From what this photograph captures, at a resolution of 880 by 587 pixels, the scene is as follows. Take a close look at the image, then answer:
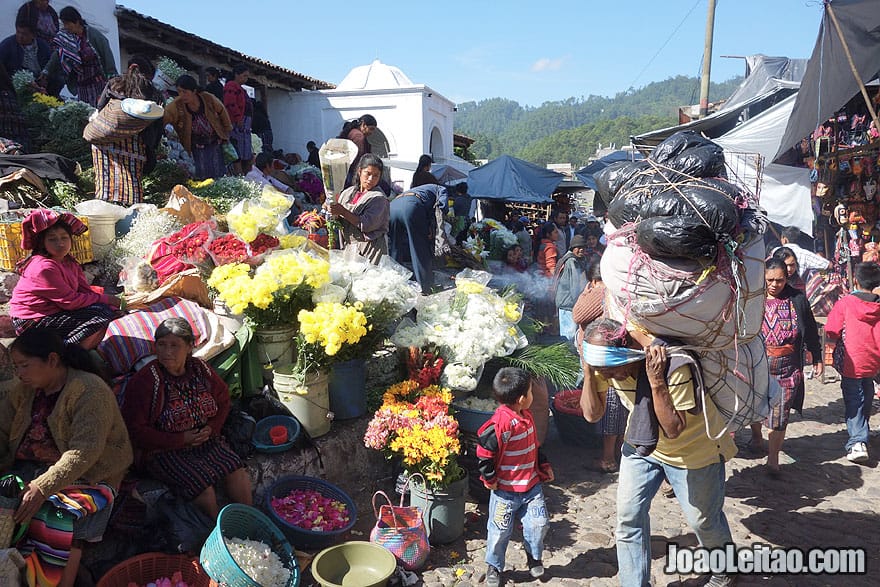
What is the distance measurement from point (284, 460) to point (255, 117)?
36.5 ft

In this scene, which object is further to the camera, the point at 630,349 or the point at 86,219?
the point at 86,219

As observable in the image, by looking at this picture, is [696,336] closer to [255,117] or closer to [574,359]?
[574,359]

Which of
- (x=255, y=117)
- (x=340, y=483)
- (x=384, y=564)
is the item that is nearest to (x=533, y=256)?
(x=255, y=117)

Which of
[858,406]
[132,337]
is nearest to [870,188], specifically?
[858,406]

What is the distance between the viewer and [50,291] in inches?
152

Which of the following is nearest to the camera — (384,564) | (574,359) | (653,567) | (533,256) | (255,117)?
(384,564)

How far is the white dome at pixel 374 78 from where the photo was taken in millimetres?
19156

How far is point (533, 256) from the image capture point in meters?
11.9

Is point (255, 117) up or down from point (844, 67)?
up

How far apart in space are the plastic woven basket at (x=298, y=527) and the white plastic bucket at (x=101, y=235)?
3.17 m

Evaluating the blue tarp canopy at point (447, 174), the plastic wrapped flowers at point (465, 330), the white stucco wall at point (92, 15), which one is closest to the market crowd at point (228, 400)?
the plastic wrapped flowers at point (465, 330)

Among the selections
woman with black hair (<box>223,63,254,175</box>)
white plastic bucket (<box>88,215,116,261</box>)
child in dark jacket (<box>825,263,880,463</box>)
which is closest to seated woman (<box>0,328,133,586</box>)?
white plastic bucket (<box>88,215,116,261</box>)

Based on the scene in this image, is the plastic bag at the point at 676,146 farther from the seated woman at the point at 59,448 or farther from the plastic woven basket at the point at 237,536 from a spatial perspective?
the seated woman at the point at 59,448

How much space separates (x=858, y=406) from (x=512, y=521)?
3.52 meters
